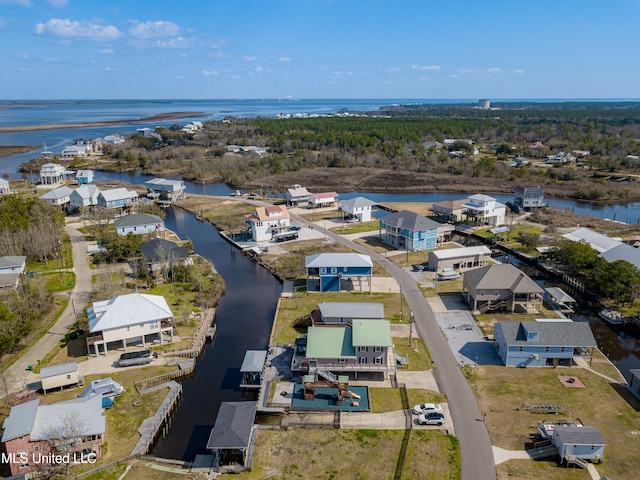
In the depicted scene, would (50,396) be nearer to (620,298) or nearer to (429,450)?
(429,450)

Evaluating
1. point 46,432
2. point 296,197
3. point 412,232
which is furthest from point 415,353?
point 296,197

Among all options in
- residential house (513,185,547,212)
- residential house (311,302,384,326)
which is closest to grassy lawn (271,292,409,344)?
residential house (311,302,384,326)

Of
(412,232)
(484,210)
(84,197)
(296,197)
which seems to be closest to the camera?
(412,232)

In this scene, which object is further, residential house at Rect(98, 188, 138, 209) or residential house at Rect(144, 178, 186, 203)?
residential house at Rect(144, 178, 186, 203)

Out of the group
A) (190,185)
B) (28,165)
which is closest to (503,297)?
(190,185)

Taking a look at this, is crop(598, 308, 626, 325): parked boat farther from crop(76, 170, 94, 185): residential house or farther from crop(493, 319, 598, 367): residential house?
crop(76, 170, 94, 185): residential house

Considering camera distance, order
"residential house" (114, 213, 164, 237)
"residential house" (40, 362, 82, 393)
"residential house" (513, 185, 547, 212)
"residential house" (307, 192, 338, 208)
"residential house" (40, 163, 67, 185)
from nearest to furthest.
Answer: "residential house" (40, 362, 82, 393) < "residential house" (114, 213, 164, 237) < "residential house" (513, 185, 547, 212) < "residential house" (307, 192, 338, 208) < "residential house" (40, 163, 67, 185)

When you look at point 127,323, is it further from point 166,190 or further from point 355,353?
point 166,190
